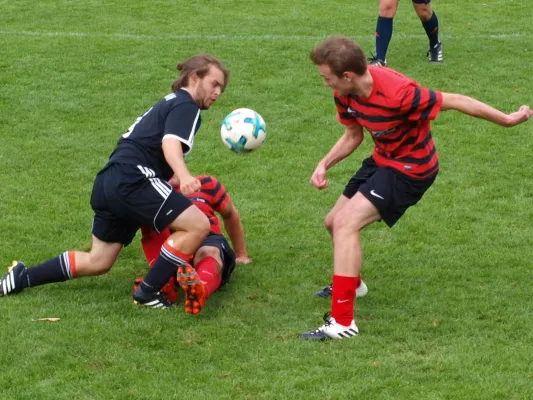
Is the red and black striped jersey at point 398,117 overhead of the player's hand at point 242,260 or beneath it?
overhead

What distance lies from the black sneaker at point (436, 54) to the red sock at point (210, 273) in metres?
6.87

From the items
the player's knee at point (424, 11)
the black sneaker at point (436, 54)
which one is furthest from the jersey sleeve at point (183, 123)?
the black sneaker at point (436, 54)

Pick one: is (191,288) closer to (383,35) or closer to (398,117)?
(398,117)

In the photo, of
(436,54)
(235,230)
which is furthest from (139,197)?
(436,54)

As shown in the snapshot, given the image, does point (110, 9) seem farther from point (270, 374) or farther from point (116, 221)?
point (270, 374)

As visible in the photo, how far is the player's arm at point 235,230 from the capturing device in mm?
7353

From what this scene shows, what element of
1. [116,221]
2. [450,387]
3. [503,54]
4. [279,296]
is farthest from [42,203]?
[503,54]

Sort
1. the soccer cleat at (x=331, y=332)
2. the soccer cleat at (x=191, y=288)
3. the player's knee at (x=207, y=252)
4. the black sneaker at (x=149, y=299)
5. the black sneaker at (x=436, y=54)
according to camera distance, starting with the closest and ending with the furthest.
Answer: the soccer cleat at (x=331, y=332), the soccer cleat at (x=191, y=288), the black sneaker at (x=149, y=299), the player's knee at (x=207, y=252), the black sneaker at (x=436, y=54)

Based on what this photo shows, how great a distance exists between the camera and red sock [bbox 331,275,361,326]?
604cm

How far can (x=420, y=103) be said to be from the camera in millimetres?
6020

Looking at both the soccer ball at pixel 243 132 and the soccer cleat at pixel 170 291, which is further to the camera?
the soccer ball at pixel 243 132

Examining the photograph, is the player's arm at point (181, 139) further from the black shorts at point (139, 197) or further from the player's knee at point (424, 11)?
the player's knee at point (424, 11)

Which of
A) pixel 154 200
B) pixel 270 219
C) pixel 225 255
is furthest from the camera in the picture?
pixel 270 219

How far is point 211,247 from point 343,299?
1.27m
